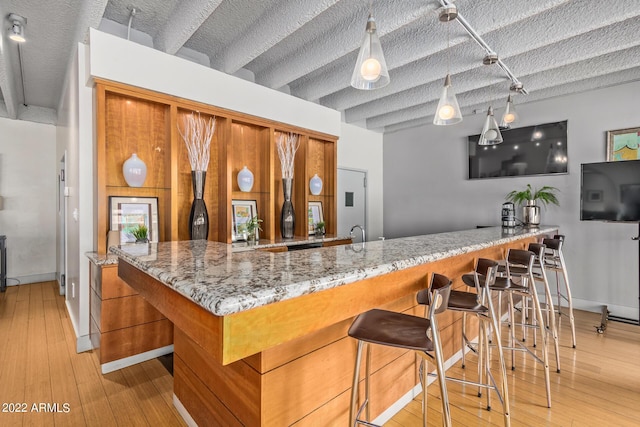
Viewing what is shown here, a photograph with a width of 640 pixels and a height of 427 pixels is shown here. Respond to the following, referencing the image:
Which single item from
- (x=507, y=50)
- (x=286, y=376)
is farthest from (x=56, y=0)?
(x=507, y=50)

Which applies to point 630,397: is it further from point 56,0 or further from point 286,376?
point 56,0

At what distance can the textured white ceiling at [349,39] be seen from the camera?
8.16ft

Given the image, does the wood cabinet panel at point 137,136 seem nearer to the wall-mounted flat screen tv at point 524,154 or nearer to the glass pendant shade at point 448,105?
the glass pendant shade at point 448,105

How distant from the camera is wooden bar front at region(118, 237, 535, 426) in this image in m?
0.94

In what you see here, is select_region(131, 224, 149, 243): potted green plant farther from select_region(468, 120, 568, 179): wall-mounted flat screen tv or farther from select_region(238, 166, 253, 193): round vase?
select_region(468, 120, 568, 179): wall-mounted flat screen tv

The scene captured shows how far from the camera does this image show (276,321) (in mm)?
968

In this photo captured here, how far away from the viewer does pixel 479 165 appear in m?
4.86

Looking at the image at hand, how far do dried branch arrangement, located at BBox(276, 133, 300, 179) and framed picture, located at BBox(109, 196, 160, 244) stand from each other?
159 centimetres

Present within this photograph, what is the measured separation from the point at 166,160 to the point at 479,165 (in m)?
4.38

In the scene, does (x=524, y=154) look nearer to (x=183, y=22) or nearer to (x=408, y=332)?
(x=408, y=332)

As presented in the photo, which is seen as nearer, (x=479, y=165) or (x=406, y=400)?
(x=406, y=400)

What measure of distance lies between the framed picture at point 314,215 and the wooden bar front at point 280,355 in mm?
2634

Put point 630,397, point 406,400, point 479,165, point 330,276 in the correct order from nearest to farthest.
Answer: point 330,276
point 406,400
point 630,397
point 479,165

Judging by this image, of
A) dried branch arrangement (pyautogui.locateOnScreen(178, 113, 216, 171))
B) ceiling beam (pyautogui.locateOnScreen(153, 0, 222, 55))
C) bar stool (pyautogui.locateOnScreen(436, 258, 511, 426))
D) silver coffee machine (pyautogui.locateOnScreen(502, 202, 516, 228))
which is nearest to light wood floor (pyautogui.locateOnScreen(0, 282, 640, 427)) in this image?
bar stool (pyautogui.locateOnScreen(436, 258, 511, 426))
